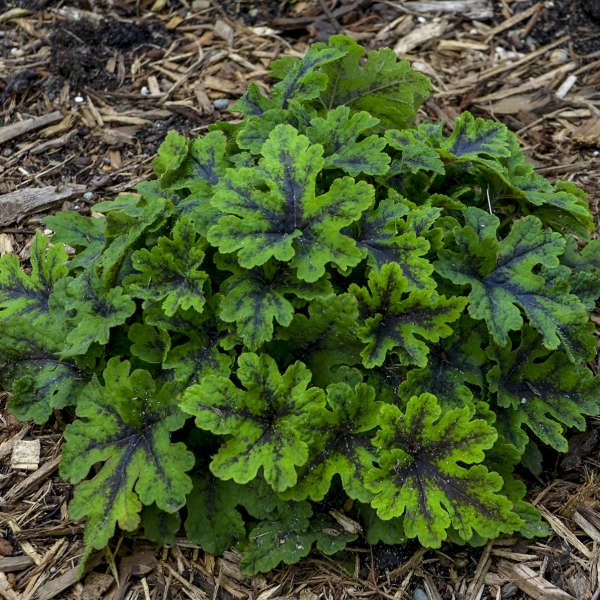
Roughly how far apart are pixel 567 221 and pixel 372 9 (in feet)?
8.53

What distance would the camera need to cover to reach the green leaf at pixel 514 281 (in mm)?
2662

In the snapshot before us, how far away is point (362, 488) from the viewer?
8.23 ft

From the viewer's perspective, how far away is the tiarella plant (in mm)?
2502

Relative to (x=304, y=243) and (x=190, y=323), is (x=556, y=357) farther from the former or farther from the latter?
(x=190, y=323)

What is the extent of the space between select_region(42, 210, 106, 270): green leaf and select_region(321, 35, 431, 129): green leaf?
123cm

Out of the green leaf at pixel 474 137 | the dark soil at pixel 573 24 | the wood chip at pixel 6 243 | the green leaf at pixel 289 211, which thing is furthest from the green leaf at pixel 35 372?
the dark soil at pixel 573 24

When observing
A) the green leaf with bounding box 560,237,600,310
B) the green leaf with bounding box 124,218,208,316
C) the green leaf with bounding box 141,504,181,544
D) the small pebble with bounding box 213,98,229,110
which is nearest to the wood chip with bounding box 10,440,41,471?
the green leaf with bounding box 141,504,181,544

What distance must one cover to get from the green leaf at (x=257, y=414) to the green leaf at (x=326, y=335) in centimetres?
19

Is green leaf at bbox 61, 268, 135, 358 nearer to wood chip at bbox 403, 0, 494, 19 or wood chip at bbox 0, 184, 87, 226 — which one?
wood chip at bbox 0, 184, 87, 226

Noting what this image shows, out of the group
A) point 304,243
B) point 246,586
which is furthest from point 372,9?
point 246,586

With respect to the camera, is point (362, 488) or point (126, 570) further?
point (126, 570)

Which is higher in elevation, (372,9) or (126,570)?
(372,9)

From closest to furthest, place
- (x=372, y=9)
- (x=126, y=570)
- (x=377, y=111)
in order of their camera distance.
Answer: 1. (x=126, y=570)
2. (x=377, y=111)
3. (x=372, y=9)

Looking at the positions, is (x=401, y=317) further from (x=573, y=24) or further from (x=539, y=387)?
(x=573, y=24)
